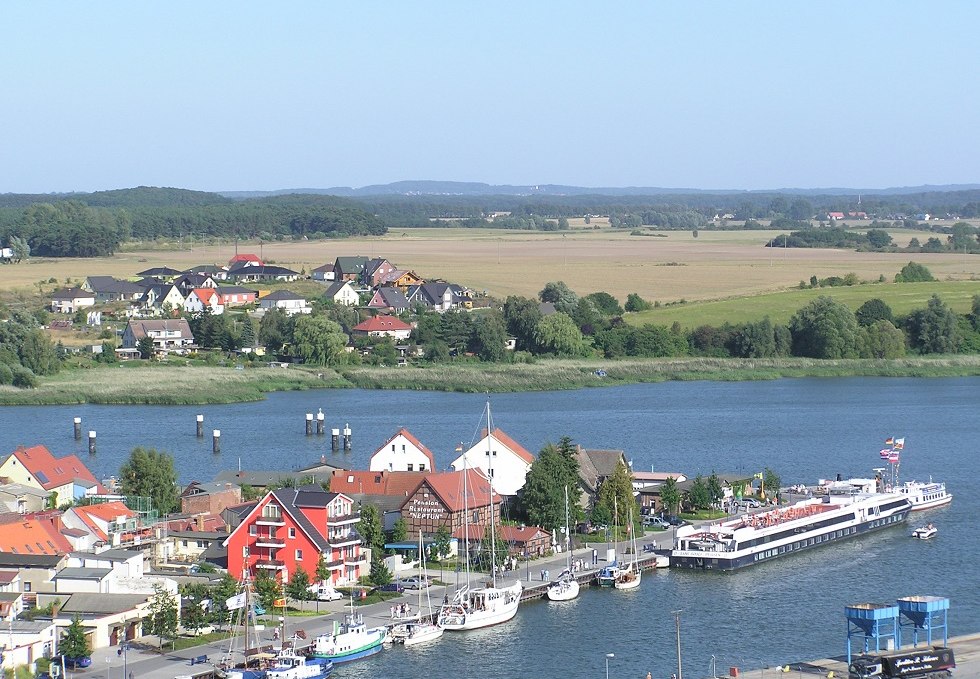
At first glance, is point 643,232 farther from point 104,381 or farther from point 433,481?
point 433,481

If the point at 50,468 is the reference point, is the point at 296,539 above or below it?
below

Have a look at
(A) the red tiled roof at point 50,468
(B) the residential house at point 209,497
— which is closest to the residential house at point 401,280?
(A) the red tiled roof at point 50,468

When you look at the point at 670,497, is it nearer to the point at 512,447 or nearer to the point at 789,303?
the point at 512,447

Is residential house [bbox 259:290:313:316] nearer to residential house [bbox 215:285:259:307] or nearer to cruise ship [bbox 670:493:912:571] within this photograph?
residential house [bbox 215:285:259:307]

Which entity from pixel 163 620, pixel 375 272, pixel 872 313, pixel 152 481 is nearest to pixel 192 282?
pixel 375 272

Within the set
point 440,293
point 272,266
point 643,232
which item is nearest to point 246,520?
point 440,293

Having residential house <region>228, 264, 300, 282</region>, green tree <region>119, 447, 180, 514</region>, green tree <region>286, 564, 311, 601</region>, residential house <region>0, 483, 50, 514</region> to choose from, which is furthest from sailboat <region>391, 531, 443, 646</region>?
residential house <region>228, 264, 300, 282</region>
